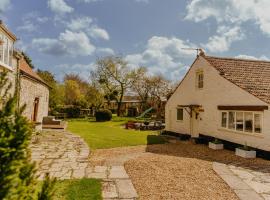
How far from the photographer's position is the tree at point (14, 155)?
9.80 ft

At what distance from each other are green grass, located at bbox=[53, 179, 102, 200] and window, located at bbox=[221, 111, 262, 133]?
32.0 feet

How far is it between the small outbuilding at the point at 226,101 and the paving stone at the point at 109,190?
8.99 metres

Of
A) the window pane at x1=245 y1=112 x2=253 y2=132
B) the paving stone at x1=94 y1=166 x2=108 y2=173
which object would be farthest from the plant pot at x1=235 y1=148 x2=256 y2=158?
the paving stone at x1=94 y1=166 x2=108 y2=173

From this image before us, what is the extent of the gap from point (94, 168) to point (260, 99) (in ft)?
30.2

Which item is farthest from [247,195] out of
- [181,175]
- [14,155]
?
[14,155]

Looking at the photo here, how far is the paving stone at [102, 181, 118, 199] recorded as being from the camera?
26.4 ft

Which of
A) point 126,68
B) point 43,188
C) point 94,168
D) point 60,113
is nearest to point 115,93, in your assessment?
point 126,68

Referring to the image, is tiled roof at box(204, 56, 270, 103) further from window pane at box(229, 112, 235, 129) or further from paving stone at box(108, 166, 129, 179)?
paving stone at box(108, 166, 129, 179)

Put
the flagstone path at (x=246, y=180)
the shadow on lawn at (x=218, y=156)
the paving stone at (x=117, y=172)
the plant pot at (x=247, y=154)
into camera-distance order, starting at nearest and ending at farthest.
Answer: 1. the flagstone path at (x=246, y=180)
2. the paving stone at (x=117, y=172)
3. the shadow on lawn at (x=218, y=156)
4. the plant pot at (x=247, y=154)

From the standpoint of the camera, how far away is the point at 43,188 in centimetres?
339

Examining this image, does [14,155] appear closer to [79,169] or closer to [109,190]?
[109,190]

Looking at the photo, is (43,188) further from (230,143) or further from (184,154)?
(230,143)

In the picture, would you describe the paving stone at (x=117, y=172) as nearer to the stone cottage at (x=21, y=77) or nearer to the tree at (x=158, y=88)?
the stone cottage at (x=21, y=77)

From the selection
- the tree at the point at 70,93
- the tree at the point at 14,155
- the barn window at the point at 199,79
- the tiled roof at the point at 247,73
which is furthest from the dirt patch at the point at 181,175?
the tree at the point at 70,93
